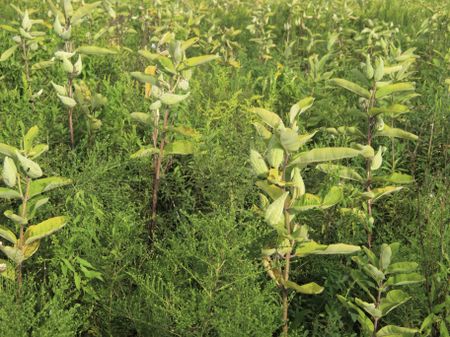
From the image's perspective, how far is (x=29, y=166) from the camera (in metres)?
1.95

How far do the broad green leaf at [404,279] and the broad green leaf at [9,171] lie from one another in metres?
1.27

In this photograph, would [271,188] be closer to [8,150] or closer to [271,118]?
[271,118]

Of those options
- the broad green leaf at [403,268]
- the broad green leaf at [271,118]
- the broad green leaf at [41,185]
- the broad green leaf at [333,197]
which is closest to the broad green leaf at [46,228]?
the broad green leaf at [41,185]

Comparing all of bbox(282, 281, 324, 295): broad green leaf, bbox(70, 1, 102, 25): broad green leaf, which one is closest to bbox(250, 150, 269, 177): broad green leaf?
bbox(282, 281, 324, 295): broad green leaf

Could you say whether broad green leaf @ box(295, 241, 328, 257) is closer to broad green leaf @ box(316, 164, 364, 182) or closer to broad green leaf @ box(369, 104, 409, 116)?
broad green leaf @ box(316, 164, 364, 182)

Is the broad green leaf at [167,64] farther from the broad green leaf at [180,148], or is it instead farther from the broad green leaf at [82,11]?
the broad green leaf at [82,11]

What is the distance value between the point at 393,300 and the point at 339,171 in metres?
0.69

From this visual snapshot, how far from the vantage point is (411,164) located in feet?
10.1

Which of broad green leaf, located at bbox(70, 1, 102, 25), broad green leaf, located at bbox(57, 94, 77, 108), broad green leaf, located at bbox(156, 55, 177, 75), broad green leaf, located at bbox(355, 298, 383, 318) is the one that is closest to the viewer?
broad green leaf, located at bbox(355, 298, 383, 318)

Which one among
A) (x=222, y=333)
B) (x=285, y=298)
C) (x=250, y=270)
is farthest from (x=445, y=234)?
(x=222, y=333)

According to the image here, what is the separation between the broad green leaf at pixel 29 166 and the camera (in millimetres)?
1944

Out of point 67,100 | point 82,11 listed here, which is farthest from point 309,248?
point 82,11

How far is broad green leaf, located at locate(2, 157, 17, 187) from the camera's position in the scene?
192 centimetres

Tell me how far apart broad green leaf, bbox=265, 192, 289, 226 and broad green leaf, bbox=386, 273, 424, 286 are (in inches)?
16.5
